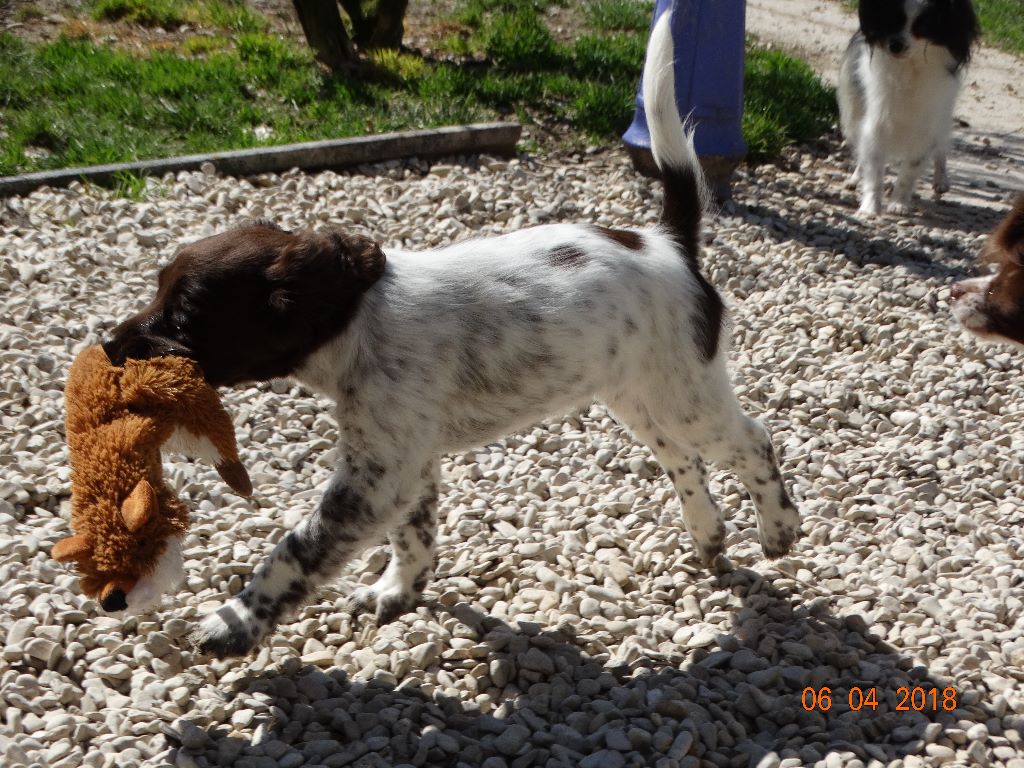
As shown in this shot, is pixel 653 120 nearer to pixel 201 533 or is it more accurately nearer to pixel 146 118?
pixel 201 533

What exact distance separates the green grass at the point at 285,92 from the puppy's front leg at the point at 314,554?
11.3 feet

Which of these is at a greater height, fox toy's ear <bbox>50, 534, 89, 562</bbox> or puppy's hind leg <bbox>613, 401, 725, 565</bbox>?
fox toy's ear <bbox>50, 534, 89, 562</bbox>

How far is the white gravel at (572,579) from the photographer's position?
2834mm

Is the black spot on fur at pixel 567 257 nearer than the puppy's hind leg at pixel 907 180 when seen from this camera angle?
Yes

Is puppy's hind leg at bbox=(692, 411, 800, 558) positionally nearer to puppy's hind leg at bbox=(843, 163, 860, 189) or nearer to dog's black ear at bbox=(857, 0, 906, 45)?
puppy's hind leg at bbox=(843, 163, 860, 189)

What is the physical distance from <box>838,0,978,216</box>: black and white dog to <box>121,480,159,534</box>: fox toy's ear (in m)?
5.61

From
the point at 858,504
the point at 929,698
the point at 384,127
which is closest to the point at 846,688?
the point at 929,698

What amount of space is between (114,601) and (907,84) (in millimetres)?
6528

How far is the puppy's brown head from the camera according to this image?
267cm

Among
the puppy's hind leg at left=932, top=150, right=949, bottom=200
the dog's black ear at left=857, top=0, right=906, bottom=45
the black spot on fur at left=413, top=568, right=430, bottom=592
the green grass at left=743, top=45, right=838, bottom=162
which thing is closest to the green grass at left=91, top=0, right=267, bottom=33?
the green grass at left=743, top=45, right=838, bottom=162

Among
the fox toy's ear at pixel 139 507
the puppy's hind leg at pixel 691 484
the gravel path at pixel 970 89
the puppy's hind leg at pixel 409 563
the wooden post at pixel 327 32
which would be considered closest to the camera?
the fox toy's ear at pixel 139 507

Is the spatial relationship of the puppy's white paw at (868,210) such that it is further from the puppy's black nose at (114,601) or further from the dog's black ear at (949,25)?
the puppy's black nose at (114,601)

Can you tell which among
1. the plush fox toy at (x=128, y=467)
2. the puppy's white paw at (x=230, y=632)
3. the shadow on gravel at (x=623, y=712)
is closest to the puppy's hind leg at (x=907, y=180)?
the shadow on gravel at (x=623, y=712)

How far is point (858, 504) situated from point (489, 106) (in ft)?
14.6
